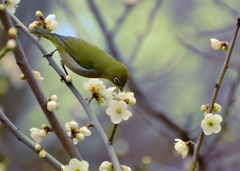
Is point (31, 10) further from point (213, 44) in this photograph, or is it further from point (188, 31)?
point (213, 44)

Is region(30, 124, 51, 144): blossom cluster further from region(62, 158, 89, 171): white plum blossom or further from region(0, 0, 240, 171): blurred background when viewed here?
region(0, 0, 240, 171): blurred background

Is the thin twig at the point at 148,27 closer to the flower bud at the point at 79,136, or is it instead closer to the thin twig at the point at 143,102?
the thin twig at the point at 143,102

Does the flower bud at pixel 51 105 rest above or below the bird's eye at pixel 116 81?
below

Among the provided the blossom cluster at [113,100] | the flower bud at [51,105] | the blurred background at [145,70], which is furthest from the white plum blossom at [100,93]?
the blurred background at [145,70]

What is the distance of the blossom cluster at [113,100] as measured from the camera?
519 millimetres

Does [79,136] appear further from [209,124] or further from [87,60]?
[87,60]

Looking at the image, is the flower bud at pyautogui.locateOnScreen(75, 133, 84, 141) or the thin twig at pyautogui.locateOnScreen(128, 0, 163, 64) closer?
the flower bud at pyautogui.locateOnScreen(75, 133, 84, 141)

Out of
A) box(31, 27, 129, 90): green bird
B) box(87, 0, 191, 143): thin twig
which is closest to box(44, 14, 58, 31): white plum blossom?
box(31, 27, 129, 90): green bird

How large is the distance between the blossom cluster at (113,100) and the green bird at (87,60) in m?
0.29

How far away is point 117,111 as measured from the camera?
52 cm

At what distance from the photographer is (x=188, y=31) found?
1.66 metres

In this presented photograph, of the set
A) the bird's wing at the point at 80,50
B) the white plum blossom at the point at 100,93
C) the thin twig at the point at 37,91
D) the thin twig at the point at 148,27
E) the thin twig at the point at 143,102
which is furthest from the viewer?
the thin twig at the point at 148,27

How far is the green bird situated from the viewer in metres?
0.88

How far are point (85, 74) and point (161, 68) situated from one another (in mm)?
787
